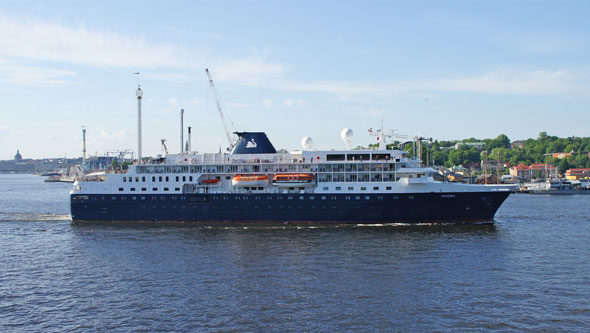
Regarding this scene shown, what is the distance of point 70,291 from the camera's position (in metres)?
25.9

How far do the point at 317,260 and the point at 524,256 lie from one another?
14.2m

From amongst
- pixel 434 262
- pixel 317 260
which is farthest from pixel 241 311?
pixel 434 262

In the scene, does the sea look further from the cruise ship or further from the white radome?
the white radome

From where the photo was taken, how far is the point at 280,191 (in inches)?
1882

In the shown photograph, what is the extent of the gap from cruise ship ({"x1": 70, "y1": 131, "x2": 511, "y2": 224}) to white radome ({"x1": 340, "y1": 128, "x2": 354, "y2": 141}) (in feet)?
8.37

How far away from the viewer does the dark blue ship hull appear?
4547cm

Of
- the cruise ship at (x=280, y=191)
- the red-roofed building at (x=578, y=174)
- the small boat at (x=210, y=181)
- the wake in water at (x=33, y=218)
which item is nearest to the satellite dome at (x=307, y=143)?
the cruise ship at (x=280, y=191)

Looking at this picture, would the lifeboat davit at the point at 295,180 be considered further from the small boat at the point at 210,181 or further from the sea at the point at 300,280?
the small boat at the point at 210,181

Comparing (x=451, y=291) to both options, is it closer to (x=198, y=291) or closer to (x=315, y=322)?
(x=315, y=322)

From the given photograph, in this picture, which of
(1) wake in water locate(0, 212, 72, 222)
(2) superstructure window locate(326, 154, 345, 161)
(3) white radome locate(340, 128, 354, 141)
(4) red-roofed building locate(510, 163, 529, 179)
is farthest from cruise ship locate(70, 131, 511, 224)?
(4) red-roofed building locate(510, 163, 529, 179)

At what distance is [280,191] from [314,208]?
12.9 feet

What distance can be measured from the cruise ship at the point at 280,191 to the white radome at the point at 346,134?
2.55 m

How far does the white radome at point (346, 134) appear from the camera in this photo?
50.3m

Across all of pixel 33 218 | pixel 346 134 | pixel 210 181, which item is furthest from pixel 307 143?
pixel 33 218
